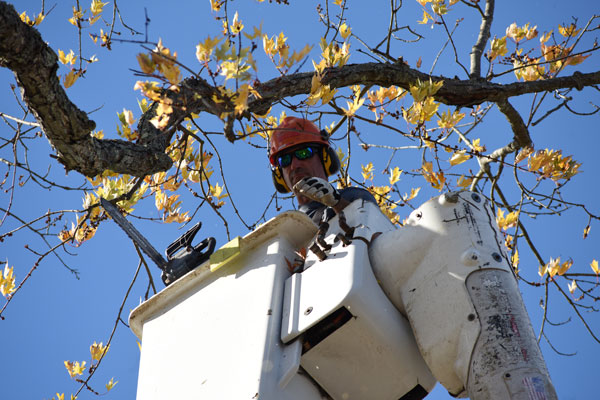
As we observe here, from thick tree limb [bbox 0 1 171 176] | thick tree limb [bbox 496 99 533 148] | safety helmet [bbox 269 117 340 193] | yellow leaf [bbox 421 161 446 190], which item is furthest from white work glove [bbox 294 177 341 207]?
thick tree limb [bbox 496 99 533 148]

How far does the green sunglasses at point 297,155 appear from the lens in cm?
358

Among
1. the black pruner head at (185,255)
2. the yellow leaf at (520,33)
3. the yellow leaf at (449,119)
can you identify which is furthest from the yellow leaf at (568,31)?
the black pruner head at (185,255)

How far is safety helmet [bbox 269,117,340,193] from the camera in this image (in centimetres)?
359

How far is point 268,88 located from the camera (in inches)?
119

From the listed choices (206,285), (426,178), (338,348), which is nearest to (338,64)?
(426,178)

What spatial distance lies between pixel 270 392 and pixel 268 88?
142 cm

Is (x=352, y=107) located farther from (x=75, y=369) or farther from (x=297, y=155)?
(x=75, y=369)

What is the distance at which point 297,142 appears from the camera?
3.59 meters

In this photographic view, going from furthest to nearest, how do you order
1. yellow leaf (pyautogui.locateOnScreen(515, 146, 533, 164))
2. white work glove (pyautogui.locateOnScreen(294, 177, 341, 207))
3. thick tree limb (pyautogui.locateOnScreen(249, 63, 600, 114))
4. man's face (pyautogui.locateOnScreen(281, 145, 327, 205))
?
1. yellow leaf (pyautogui.locateOnScreen(515, 146, 533, 164))
2. man's face (pyautogui.locateOnScreen(281, 145, 327, 205))
3. thick tree limb (pyautogui.locateOnScreen(249, 63, 600, 114))
4. white work glove (pyautogui.locateOnScreen(294, 177, 341, 207))

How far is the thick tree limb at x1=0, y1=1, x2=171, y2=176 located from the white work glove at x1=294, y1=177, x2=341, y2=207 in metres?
0.59

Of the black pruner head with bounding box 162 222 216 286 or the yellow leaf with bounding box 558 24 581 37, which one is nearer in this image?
the black pruner head with bounding box 162 222 216 286

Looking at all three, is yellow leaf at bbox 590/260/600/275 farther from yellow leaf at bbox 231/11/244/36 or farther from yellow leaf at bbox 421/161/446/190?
yellow leaf at bbox 231/11/244/36

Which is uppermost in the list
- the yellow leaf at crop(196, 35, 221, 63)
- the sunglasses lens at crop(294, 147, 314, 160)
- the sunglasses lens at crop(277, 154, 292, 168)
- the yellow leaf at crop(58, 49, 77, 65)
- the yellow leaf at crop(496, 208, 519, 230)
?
the yellow leaf at crop(58, 49, 77, 65)

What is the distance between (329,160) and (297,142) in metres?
0.22
